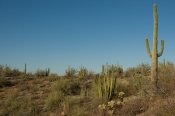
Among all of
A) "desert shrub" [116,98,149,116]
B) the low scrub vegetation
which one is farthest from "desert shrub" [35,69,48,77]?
"desert shrub" [116,98,149,116]

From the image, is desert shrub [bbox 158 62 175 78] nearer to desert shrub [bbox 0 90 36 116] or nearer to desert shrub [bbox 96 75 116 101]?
desert shrub [bbox 96 75 116 101]

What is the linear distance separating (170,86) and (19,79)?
31.9 feet

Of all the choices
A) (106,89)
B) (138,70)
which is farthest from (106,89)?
(138,70)

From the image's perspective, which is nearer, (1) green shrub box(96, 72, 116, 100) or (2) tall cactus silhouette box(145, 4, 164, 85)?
(1) green shrub box(96, 72, 116, 100)

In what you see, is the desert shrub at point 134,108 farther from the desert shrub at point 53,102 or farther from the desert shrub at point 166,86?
the desert shrub at point 53,102

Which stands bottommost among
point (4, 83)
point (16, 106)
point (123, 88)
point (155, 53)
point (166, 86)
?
point (16, 106)

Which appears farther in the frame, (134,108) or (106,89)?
(106,89)

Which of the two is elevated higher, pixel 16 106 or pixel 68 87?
pixel 68 87

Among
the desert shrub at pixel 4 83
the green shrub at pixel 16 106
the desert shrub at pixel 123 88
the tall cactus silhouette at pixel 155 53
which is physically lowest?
the green shrub at pixel 16 106

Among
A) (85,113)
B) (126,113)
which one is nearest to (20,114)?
(85,113)

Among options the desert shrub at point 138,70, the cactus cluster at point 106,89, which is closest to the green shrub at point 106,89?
the cactus cluster at point 106,89

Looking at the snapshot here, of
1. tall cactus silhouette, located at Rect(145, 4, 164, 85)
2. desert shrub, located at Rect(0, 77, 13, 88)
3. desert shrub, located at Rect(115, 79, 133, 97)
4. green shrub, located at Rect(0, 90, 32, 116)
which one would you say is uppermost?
tall cactus silhouette, located at Rect(145, 4, 164, 85)

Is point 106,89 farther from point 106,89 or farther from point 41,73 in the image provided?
point 41,73

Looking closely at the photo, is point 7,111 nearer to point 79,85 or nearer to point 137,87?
point 79,85
